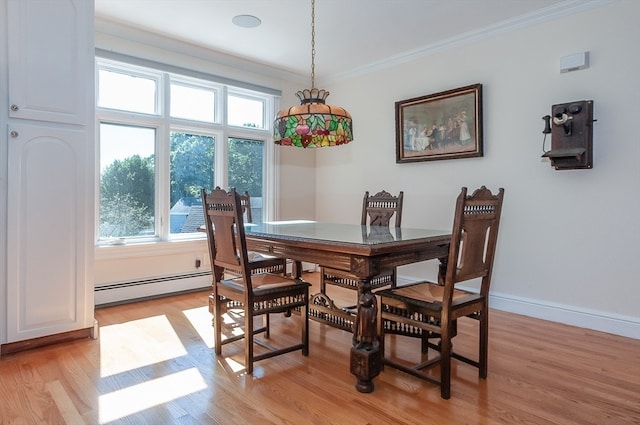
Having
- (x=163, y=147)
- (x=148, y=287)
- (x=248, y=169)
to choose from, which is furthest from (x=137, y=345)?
(x=248, y=169)

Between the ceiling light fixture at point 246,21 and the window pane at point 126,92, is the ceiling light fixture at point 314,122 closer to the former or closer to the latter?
the ceiling light fixture at point 246,21

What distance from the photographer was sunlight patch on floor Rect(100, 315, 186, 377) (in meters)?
2.30

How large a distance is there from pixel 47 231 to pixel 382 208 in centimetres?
237

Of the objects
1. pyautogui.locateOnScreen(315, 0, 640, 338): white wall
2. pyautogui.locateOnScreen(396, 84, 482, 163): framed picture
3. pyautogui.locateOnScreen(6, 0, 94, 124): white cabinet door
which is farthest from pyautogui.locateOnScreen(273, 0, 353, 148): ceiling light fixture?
pyautogui.locateOnScreen(315, 0, 640, 338): white wall

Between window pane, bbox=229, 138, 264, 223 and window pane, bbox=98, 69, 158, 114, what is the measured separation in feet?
3.05

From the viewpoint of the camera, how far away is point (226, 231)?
227 centimetres

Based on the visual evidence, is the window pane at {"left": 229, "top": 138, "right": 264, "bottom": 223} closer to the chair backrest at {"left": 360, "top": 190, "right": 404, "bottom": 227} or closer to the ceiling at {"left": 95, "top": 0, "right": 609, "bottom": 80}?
the ceiling at {"left": 95, "top": 0, "right": 609, "bottom": 80}

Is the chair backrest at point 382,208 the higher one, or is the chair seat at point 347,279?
the chair backrest at point 382,208

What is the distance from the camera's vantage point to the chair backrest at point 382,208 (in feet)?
10.6

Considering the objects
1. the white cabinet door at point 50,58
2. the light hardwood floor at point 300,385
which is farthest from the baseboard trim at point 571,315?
the white cabinet door at point 50,58

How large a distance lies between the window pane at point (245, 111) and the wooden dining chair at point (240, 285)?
7.53 feet

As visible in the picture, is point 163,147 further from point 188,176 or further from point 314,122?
point 314,122

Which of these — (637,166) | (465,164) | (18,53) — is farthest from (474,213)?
(18,53)

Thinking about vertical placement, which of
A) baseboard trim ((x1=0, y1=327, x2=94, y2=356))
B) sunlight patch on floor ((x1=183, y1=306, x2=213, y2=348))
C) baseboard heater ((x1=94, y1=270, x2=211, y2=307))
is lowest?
sunlight patch on floor ((x1=183, y1=306, x2=213, y2=348))
